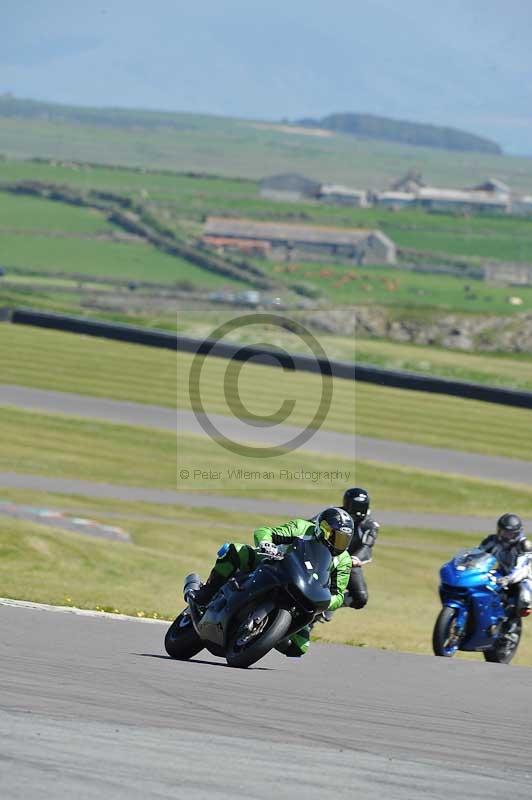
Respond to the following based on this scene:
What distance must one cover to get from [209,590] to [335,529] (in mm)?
1190

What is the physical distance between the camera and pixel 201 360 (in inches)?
2116

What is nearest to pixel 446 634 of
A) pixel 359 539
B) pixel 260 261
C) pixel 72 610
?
pixel 359 539

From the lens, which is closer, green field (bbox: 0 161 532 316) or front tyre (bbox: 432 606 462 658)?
front tyre (bbox: 432 606 462 658)

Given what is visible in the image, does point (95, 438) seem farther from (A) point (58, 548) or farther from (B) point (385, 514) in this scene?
(A) point (58, 548)

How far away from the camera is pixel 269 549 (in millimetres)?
11320

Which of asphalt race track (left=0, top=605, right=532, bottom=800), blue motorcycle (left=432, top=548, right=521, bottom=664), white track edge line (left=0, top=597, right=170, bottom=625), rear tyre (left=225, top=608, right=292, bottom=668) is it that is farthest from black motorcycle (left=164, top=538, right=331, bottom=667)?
blue motorcycle (left=432, top=548, right=521, bottom=664)

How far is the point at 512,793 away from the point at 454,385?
44.2 m

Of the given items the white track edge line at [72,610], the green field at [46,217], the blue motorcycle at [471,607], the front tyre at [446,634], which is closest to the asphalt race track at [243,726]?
the white track edge line at [72,610]

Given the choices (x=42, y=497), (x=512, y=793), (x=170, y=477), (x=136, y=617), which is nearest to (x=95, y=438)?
(x=170, y=477)

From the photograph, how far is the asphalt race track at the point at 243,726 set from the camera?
22.0 ft

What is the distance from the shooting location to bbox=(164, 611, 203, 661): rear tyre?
474 inches

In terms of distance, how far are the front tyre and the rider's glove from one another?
14.5 feet

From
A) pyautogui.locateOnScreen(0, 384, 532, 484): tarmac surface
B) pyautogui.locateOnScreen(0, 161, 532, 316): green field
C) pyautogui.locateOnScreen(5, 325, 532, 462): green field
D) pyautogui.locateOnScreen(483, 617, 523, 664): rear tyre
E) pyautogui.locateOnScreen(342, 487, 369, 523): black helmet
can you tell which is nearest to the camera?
pyautogui.locateOnScreen(483, 617, 523, 664): rear tyre
